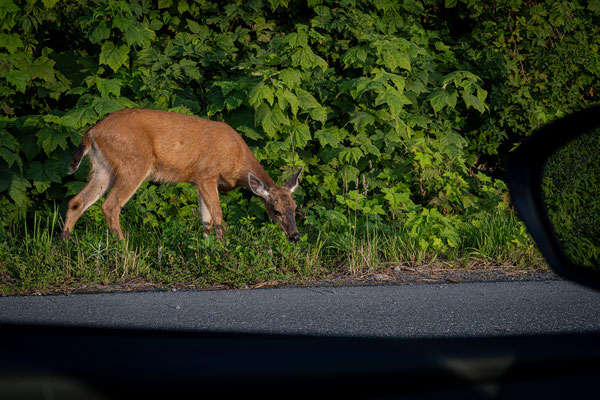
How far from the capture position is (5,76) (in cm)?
703

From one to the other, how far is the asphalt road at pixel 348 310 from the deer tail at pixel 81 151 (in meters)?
2.62

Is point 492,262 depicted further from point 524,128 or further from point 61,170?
point 61,170

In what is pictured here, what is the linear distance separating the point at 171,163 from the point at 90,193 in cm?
107

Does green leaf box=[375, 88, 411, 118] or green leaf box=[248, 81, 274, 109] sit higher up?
green leaf box=[375, 88, 411, 118]

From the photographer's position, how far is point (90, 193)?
7242 millimetres

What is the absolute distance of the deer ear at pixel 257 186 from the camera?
24.5 ft

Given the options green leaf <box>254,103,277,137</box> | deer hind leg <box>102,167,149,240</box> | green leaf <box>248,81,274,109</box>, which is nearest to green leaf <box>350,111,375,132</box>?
green leaf <box>254,103,277,137</box>

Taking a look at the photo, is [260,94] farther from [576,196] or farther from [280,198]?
[576,196]

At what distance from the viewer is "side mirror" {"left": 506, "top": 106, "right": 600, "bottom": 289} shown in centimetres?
121

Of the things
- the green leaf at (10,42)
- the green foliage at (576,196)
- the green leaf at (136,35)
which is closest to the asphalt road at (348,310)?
the green foliage at (576,196)

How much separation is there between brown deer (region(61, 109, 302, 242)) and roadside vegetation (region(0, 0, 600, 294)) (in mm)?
228

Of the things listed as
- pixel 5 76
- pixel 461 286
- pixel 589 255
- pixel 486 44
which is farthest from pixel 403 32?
pixel 589 255

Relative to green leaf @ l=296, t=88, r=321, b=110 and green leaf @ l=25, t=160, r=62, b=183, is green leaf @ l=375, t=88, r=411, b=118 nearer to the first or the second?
green leaf @ l=296, t=88, r=321, b=110

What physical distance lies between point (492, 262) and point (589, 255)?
4.88m
